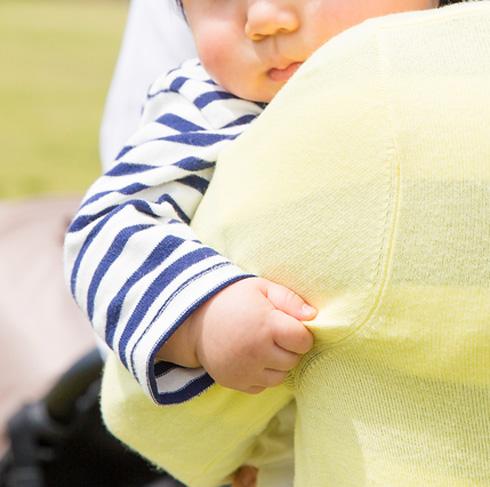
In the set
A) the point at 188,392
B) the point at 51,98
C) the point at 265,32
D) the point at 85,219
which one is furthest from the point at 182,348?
the point at 51,98

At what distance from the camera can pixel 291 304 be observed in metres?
0.48

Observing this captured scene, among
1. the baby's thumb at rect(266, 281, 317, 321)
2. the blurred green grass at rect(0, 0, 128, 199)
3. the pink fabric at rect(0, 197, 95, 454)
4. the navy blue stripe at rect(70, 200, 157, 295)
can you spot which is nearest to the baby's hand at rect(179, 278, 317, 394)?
the baby's thumb at rect(266, 281, 317, 321)

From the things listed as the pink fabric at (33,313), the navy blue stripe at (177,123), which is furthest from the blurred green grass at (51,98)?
the navy blue stripe at (177,123)

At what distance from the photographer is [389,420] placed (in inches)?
17.7

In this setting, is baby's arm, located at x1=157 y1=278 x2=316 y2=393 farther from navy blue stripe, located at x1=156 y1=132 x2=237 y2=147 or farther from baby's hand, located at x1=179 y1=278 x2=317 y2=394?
navy blue stripe, located at x1=156 y1=132 x2=237 y2=147

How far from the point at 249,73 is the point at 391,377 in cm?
29

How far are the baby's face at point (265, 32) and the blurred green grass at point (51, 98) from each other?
3797 millimetres

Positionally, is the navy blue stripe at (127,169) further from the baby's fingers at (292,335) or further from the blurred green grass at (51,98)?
the blurred green grass at (51,98)

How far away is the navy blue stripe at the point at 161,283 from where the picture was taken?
52 cm

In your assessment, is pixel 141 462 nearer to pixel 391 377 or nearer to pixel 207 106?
pixel 207 106

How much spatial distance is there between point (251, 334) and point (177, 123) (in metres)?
0.22

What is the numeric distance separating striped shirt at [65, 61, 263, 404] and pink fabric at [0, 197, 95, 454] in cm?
117

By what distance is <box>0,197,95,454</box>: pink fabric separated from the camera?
68.0 inches

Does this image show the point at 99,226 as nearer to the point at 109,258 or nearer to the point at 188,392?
the point at 109,258
